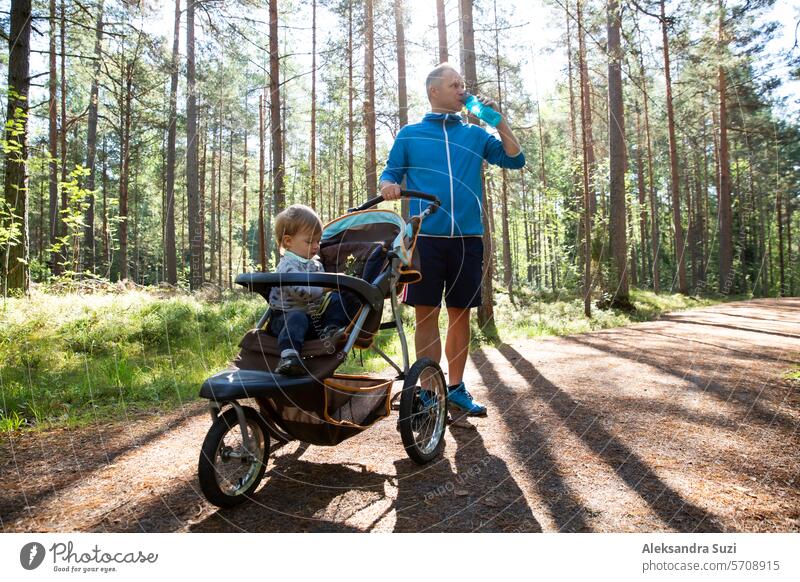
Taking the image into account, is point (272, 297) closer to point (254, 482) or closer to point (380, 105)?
point (254, 482)

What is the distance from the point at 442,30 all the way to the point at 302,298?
23.0ft

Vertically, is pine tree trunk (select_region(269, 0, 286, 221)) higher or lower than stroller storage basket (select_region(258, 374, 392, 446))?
higher

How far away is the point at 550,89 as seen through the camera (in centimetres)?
1345

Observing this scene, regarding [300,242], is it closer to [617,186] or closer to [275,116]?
[275,116]

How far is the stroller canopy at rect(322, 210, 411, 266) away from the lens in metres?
2.82

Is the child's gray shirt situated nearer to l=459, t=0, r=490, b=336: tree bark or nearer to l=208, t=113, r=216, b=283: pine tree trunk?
l=459, t=0, r=490, b=336: tree bark

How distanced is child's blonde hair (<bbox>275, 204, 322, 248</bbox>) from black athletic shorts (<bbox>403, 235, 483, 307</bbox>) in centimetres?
82

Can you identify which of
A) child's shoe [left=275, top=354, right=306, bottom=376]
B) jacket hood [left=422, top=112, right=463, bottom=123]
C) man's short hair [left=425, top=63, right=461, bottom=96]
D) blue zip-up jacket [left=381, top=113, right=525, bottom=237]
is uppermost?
man's short hair [left=425, top=63, right=461, bottom=96]

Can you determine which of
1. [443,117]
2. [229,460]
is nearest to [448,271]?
[443,117]

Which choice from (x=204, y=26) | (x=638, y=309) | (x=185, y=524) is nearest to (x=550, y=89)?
(x=638, y=309)

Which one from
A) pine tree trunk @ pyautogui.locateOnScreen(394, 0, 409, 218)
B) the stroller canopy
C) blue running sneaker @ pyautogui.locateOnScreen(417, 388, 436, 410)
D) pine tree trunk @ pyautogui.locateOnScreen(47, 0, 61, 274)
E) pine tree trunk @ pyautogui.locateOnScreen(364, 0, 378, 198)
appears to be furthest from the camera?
pine tree trunk @ pyautogui.locateOnScreen(394, 0, 409, 218)

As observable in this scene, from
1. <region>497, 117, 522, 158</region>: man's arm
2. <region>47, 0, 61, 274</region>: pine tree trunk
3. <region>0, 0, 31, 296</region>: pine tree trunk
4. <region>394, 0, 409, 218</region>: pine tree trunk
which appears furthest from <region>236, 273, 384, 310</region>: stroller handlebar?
<region>394, 0, 409, 218</region>: pine tree trunk
